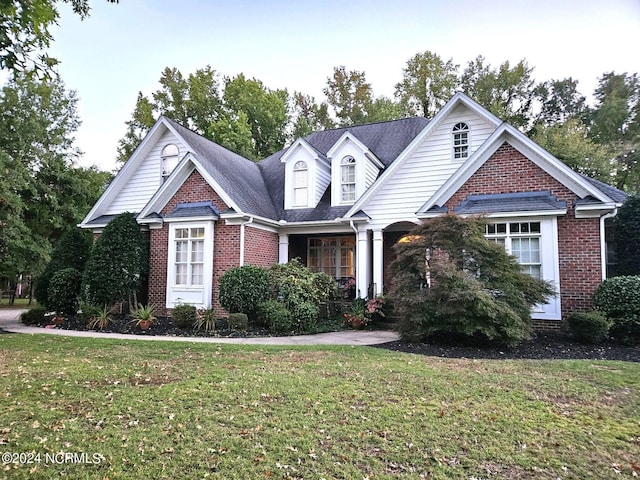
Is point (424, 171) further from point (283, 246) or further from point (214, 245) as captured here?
point (214, 245)

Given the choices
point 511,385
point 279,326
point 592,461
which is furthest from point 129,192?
point 592,461

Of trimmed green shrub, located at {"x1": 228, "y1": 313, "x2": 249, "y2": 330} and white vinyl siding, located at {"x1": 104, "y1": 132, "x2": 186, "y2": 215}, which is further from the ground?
white vinyl siding, located at {"x1": 104, "y1": 132, "x2": 186, "y2": 215}

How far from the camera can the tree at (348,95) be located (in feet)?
103

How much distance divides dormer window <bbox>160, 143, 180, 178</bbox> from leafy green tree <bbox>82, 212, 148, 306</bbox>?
281 centimetres

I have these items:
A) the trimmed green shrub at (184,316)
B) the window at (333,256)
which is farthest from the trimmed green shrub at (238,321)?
the window at (333,256)

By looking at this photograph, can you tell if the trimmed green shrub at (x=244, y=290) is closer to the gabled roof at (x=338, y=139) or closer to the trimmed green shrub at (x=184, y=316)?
the trimmed green shrub at (x=184, y=316)

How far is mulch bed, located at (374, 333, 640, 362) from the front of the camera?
7.99 metres

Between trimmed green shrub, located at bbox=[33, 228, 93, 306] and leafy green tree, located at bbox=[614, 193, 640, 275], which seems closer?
leafy green tree, located at bbox=[614, 193, 640, 275]

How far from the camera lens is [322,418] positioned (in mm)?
4469

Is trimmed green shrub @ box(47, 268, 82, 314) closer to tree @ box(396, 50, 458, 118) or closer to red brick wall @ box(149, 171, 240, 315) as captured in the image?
red brick wall @ box(149, 171, 240, 315)

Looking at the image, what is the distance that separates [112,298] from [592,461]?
41.8 feet

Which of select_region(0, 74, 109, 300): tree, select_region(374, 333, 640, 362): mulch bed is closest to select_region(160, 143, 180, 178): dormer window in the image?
select_region(0, 74, 109, 300): tree

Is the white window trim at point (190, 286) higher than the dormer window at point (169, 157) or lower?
lower

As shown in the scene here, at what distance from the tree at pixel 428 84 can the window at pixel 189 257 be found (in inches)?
859
